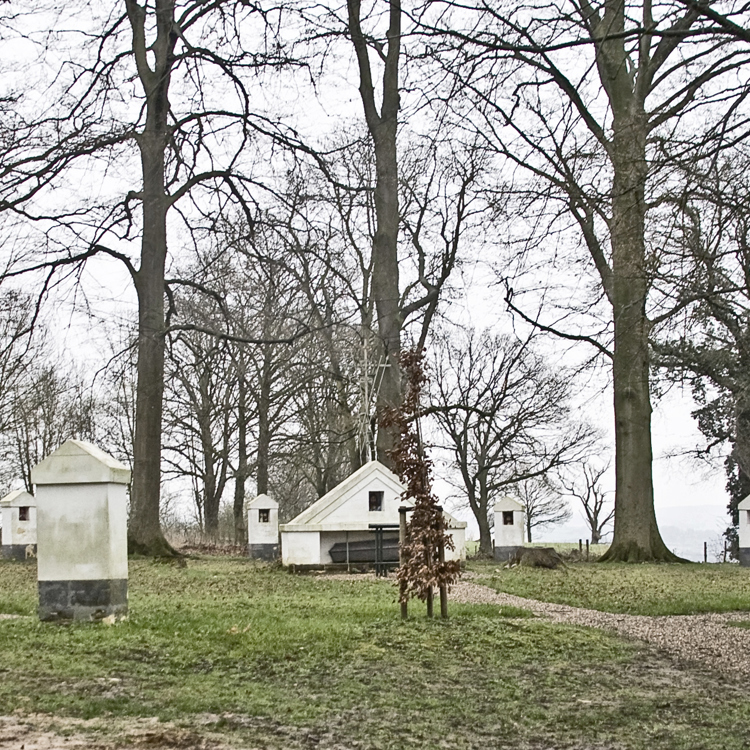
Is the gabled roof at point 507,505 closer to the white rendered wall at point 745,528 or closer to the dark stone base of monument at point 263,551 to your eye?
the white rendered wall at point 745,528

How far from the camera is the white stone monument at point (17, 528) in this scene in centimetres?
3076

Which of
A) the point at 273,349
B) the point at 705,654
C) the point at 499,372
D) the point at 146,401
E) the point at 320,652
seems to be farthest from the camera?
the point at 499,372

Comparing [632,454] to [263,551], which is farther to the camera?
[263,551]

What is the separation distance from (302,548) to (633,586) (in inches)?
270

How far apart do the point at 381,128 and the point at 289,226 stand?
14.1ft

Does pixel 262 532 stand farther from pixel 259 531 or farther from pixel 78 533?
pixel 78 533

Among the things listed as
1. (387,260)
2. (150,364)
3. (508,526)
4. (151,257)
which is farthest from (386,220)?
(508,526)

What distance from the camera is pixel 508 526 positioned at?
91.2ft

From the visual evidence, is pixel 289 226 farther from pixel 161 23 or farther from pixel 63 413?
pixel 63 413

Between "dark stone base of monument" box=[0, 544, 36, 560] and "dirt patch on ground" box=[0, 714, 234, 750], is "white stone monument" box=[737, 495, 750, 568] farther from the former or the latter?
"dirt patch on ground" box=[0, 714, 234, 750]

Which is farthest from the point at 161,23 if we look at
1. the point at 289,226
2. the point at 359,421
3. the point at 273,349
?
the point at 273,349

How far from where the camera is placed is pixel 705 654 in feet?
31.6

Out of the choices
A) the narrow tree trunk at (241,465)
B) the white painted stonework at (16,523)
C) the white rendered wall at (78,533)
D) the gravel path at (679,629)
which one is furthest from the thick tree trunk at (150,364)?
the narrow tree trunk at (241,465)

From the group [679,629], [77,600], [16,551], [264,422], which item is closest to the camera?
[77,600]
